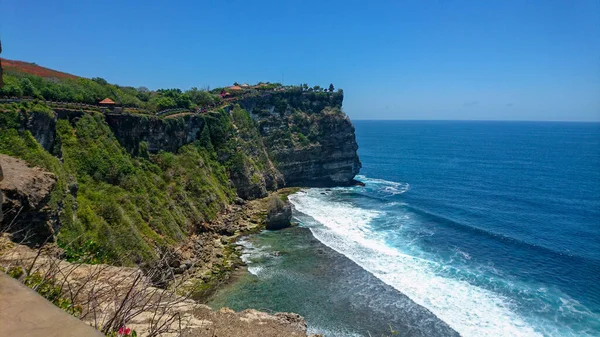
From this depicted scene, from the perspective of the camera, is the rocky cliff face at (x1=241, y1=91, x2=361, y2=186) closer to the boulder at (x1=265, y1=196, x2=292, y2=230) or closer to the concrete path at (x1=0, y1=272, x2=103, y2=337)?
the boulder at (x1=265, y1=196, x2=292, y2=230)

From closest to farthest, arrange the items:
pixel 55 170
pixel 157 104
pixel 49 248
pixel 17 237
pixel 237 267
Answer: pixel 17 237, pixel 49 248, pixel 55 170, pixel 237 267, pixel 157 104

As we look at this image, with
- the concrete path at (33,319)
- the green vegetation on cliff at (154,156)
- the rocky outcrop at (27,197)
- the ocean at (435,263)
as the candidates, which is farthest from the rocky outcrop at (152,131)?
the concrete path at (33,319)

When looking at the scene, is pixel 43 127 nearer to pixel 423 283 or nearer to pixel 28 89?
pixel 28 89

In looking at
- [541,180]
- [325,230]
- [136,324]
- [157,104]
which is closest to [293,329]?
[136,324]

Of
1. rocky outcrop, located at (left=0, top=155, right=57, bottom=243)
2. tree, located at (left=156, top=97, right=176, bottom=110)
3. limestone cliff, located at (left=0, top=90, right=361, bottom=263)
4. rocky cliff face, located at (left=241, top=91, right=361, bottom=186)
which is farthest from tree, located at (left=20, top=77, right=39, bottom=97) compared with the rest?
rocky cliff face, located at (left=241, top=91, right=361, bottom=186)

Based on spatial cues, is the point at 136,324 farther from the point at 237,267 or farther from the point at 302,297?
the point at 237,267

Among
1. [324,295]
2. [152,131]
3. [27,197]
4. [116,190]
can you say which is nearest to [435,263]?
[324,295]
